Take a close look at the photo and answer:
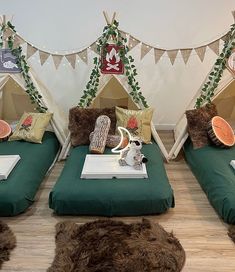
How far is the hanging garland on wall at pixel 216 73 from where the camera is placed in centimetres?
357

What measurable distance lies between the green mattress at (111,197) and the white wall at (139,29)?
1.96 meters

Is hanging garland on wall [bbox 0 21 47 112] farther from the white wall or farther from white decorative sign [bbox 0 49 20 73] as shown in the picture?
the white wall

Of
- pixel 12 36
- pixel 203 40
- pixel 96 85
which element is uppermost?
pixel 203 40

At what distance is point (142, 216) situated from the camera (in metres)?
2.94

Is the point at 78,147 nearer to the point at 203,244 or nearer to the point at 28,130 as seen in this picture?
the point at 28,130

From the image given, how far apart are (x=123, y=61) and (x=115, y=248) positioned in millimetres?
2090

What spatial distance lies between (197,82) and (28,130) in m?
2.44

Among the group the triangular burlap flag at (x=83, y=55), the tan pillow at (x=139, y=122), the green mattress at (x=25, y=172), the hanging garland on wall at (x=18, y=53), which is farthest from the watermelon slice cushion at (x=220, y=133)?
the hanging garland on wall at (x=18, y=53)

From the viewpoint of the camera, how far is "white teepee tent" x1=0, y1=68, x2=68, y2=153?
12.8ft

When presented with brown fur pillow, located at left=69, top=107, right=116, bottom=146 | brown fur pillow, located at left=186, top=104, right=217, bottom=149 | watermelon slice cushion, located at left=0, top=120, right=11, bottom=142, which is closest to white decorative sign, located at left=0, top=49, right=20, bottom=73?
watermelon slice cushion, located at left=0, top=120, right=11, bottom=142

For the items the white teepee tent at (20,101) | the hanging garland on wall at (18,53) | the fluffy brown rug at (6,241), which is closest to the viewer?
the fluffy brown rug at (6,241)

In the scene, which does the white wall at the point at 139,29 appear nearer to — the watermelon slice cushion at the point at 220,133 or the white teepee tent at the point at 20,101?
the white teepee tent at the point at 20,101

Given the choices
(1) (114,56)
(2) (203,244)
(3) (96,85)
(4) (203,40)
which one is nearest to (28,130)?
(3) (96,85)

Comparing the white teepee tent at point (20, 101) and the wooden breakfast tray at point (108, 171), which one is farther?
the white teepee tent at point (20, 101)
